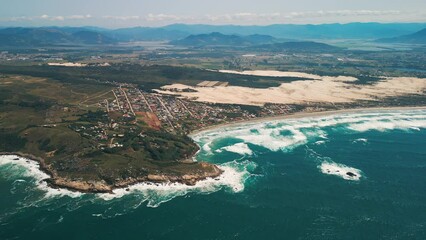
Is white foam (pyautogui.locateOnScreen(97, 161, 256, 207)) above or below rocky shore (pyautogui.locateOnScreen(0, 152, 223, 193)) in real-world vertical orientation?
below

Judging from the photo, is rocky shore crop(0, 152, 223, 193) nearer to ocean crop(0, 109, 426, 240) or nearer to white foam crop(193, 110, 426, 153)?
ocean crop(0, 109, 426, 240)

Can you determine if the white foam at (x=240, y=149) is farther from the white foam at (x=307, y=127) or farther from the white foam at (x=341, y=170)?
the white foam at (x=341, y=170)

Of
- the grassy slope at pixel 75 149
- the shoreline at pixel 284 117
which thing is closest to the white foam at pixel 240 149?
the grassy slope at pixel 75 149

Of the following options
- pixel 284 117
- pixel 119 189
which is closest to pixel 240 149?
pixel 119 189

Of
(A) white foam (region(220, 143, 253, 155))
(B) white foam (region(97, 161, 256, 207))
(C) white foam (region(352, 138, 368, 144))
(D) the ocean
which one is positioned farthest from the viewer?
(C) white foam (region(352, 138, 368, 144))

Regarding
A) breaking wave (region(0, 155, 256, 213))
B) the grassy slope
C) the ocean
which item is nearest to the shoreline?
the ocean

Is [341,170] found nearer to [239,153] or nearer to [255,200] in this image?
[239,153]
